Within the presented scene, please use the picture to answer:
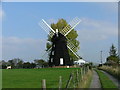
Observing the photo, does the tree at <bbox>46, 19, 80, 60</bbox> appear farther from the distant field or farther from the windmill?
the distant field

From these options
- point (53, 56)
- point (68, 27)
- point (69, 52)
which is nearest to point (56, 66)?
point (53, 56)

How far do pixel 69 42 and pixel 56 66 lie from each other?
28.1ft

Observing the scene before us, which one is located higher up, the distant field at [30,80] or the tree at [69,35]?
the tree at [69,35]

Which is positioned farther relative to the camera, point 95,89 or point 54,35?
point 54,35

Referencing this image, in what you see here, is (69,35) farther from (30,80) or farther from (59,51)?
(30,80)

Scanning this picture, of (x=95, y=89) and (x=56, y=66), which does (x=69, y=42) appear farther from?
(x=95, y=89)

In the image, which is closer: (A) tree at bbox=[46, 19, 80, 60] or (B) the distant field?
(B) the distant field

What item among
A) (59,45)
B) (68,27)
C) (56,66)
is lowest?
(56,66)

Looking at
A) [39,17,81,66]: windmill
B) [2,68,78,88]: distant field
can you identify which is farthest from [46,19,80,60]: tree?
[2,68,78,88]: distant field

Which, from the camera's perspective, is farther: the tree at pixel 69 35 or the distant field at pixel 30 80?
the tree at pixel 69 35

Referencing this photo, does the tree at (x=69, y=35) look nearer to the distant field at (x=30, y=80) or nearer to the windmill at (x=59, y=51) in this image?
the windmill at (x=59, y=51)

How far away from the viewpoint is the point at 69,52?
230ft

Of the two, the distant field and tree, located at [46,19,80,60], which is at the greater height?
tree, located at [46,19,80,60]

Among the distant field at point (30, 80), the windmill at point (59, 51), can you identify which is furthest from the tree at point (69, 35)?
the distant field at point (30, 80)
